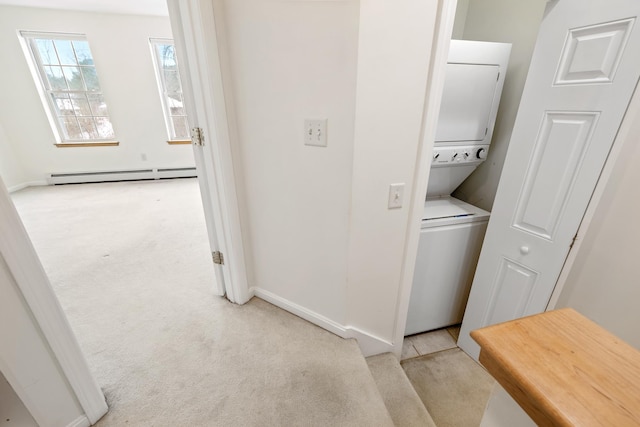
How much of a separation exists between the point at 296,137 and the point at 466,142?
1.10 metres

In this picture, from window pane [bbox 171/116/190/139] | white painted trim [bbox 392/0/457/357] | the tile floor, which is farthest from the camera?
window pane [bbox 171/116/190/139]

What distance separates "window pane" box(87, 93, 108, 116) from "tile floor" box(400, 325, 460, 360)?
17.7 feet

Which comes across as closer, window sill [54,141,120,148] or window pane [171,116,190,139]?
window sill [54,141,120,148]

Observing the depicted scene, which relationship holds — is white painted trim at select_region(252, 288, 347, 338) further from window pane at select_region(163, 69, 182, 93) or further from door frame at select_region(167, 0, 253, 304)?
window pane at select_region(163, 69, 182, 93)

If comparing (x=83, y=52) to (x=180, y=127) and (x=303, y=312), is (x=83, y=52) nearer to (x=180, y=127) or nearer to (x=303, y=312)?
(x=180, y=127)

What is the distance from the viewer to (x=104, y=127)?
446 cm

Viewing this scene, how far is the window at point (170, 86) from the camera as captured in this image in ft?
13.9

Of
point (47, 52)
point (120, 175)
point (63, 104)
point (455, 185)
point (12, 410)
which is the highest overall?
point (47, 52)

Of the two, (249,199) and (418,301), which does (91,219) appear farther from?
(418,301)

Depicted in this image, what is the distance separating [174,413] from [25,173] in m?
5.29

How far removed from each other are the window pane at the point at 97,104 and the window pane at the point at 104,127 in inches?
3.6

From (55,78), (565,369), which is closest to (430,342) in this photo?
(565,369)

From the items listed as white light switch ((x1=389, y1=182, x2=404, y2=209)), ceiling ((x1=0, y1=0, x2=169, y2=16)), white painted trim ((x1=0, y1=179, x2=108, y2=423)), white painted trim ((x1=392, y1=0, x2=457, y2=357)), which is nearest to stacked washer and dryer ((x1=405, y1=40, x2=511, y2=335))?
white painted trim ((x1=392, y1=0, x2=457, y2=357))

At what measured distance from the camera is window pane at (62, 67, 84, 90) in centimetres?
409
